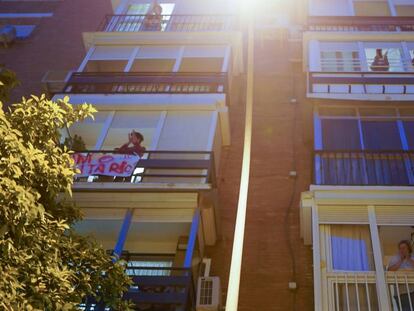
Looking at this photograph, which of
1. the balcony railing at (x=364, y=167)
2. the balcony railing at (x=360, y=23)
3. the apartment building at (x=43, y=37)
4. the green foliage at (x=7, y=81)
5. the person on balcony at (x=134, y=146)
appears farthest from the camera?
the apartment building at (x=43, y=37)

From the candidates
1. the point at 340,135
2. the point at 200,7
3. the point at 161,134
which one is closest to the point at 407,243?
the point at 340,135

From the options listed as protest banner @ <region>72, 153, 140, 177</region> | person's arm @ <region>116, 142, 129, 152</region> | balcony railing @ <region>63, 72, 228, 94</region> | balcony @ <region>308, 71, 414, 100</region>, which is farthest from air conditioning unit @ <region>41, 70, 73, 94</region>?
balcony @ <region>308, 71, 414, 100</region>

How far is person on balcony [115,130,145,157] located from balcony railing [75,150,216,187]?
20cm

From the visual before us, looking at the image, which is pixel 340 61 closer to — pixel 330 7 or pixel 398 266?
pixel 330 7

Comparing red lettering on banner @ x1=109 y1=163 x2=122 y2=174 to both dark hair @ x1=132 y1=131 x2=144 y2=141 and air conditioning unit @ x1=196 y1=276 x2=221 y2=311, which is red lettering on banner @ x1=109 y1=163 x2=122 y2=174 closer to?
dark hair @ x1=132 y1=131 x2=144 y2=141

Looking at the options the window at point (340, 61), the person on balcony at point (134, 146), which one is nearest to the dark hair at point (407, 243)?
the person on balcony at point (134, 146)

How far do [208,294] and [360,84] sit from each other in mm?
7037

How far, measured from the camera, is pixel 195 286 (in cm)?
1070

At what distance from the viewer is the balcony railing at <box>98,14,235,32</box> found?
1772cm

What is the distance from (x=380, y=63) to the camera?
15.3 m

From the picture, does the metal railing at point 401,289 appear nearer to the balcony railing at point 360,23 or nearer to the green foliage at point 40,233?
the green foliage at point 40,233

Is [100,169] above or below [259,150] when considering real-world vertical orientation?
below

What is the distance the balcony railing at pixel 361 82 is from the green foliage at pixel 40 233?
8.15 meters

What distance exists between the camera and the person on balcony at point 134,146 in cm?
1254
